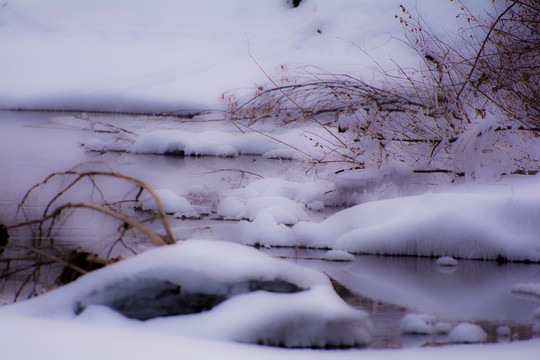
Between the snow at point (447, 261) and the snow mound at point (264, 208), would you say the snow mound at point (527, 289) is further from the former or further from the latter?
the snow mound at point (264, 208)

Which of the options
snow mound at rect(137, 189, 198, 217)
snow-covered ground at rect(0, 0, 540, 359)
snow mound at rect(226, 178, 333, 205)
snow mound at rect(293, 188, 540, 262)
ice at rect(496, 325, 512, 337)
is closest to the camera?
snow-covered ground at rect(0, 0, 540, 359)

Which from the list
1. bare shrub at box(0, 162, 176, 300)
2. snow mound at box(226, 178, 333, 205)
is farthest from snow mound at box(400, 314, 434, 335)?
snow mound at box(226, 178, 333, 205)

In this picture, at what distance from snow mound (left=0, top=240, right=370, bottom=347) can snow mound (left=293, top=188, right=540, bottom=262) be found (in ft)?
4.54

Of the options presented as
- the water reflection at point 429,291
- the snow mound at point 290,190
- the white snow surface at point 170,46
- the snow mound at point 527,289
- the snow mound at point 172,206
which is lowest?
the water reflection at point 429,291

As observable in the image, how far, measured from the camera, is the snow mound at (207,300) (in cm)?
168

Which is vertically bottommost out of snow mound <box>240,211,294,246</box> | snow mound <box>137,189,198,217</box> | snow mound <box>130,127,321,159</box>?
snow mound <box>240,211,294,246</box>

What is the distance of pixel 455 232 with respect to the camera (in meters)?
3.12

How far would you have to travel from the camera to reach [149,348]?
1433 mm

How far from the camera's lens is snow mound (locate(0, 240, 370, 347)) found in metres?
1.68

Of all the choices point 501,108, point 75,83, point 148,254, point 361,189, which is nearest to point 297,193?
point 361,189

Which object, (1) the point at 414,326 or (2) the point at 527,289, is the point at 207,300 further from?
(2) the point at 527,289

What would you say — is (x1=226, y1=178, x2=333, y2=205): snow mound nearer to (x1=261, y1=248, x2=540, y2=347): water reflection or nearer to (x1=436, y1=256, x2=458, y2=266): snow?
(x1=261, y1=248, x2=540, y2=347): water reflection

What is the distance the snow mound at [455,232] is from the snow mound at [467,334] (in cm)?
134

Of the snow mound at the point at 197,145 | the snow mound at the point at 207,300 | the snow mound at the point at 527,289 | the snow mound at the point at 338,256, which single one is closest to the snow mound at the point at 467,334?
the snow mound at the point at 207,300
